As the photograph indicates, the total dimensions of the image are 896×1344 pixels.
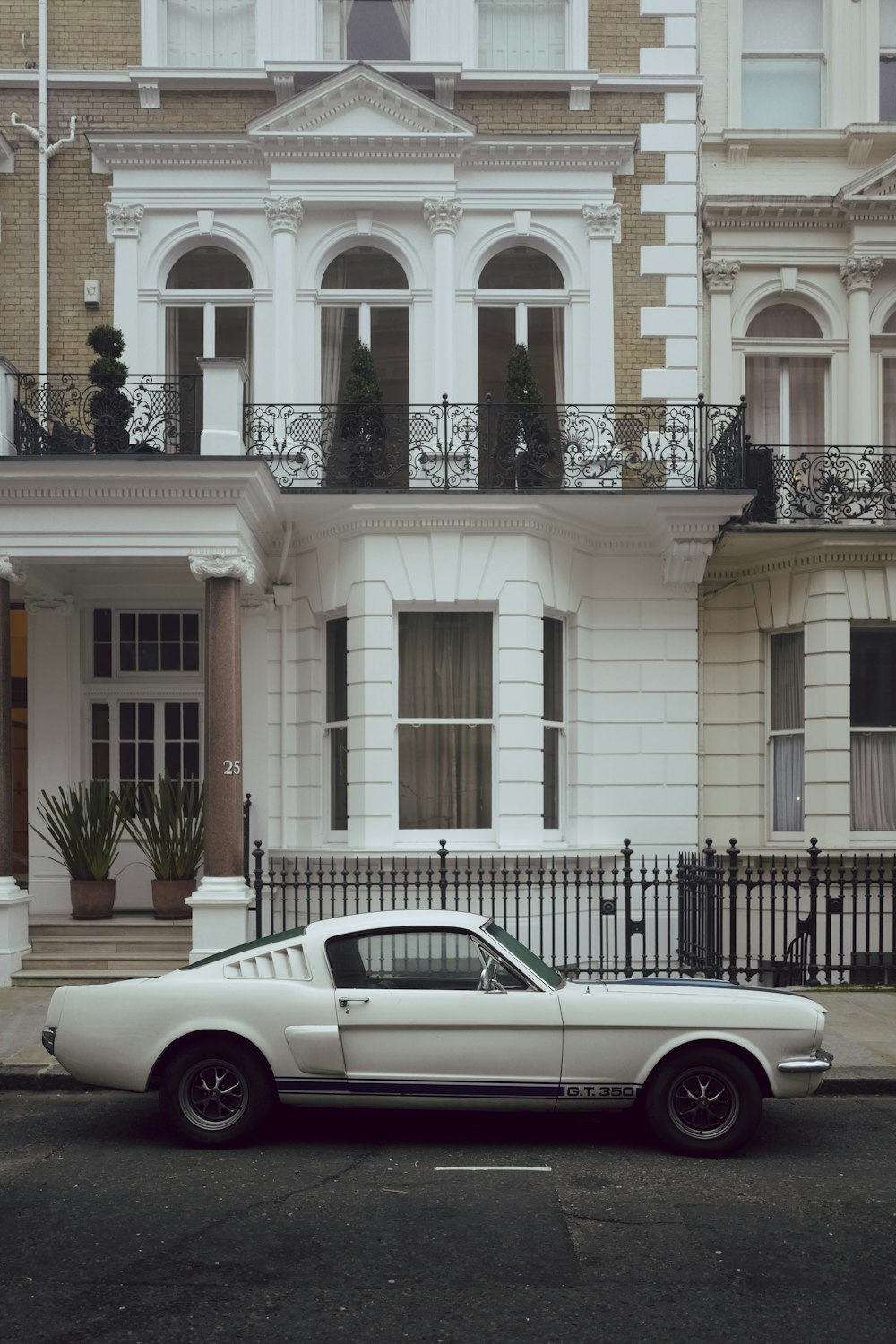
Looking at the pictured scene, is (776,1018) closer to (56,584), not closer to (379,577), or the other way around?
(379,577)

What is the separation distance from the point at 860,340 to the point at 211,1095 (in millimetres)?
11813

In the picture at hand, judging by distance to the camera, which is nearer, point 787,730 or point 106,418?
point 106,418

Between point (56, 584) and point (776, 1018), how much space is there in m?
9.97

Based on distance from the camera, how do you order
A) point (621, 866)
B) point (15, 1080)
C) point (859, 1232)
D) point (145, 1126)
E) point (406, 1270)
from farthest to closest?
point (621, 866), point (15, 1080), point (145, 1126), point (859, 1232), point (406, 1270)

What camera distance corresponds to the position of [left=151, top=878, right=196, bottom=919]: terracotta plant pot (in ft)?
45.8

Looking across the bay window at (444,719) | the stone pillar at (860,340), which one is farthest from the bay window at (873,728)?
the bay window at (444,719)

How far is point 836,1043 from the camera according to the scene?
34.1 ft

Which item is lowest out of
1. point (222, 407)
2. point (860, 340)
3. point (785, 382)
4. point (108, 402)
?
point (222, 407)

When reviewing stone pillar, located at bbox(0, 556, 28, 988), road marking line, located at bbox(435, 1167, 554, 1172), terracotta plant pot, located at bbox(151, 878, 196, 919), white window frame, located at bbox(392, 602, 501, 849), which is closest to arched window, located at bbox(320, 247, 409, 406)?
white window frame, located at bbox(392, 602, 501, 849)

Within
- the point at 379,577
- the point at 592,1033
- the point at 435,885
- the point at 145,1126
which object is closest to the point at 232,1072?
the point at 145,1126

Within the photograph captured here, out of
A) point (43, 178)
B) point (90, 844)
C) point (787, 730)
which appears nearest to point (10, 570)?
point (90, 844)

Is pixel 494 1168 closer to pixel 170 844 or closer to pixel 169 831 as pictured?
pixel 170 844

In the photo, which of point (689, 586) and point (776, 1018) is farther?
point (689, 586)

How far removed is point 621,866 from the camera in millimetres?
14789
